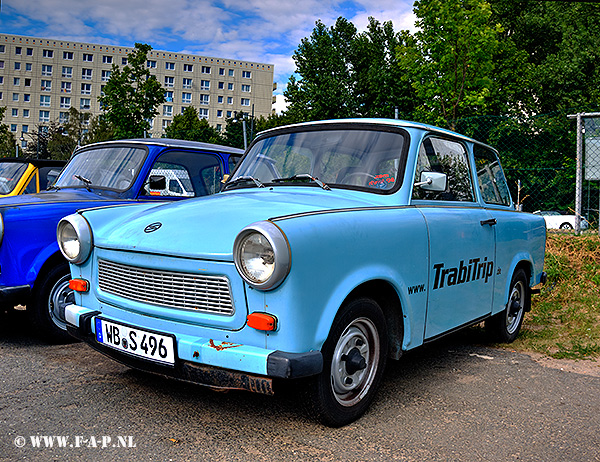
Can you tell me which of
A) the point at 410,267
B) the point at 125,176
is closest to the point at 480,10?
the point at 125,176

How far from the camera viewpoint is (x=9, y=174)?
7.39 metres

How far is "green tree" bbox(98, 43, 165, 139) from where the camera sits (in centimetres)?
1933

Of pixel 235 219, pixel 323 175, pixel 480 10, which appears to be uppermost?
pixel 480 10

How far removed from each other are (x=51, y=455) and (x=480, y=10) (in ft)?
69.0

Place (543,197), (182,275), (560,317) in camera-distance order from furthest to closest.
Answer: (543,197) → (560,317) → (182,275)

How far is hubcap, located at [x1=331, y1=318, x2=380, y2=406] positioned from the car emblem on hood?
1.17 m

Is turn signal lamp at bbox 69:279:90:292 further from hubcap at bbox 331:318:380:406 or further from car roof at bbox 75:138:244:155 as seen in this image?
car roof at bbox 75:138:244:155

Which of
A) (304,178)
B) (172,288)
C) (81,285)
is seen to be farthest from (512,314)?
(81,285)

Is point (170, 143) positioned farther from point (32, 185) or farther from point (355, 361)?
point (355, 361)

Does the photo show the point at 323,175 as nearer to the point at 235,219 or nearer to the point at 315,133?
the point at 315,133

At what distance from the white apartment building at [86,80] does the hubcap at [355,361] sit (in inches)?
2704

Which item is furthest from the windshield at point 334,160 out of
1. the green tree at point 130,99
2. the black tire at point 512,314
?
the green tree at point 130,99

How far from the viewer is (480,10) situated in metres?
19.7

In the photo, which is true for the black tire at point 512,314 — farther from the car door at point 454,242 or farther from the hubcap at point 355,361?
the hubcap at point 355,361
